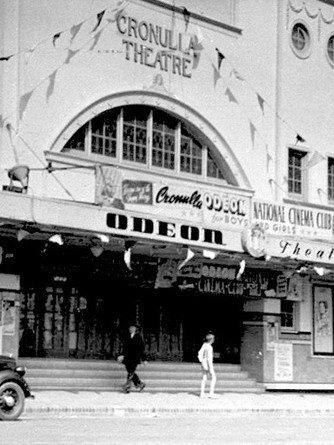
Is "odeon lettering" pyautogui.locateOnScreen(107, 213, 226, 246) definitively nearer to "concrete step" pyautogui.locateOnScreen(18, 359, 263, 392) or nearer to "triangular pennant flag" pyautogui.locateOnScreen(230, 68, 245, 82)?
"concrete step" pyautogui.locateOnScreen(18, 359, 263, 392)

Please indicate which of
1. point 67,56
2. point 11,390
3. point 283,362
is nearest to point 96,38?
point 67,56

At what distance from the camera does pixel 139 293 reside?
29.2 m

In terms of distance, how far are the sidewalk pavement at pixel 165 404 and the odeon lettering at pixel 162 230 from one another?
3.65m

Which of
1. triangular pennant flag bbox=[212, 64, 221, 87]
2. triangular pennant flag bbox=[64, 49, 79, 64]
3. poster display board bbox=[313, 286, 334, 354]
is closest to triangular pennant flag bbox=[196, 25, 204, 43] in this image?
triangular pennant flag bbox=[212, 64, 221, 87]

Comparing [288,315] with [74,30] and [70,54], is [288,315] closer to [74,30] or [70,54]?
[70,54]

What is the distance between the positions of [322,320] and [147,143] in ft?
25.8

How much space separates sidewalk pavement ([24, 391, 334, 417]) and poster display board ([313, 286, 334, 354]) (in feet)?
10.3

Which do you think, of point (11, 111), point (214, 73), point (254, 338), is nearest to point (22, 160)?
point (11, 111)

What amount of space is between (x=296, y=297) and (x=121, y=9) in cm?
954

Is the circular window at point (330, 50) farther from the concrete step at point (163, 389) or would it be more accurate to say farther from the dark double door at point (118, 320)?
the concrete step at point (163, 389)

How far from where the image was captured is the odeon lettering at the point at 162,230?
24375mm

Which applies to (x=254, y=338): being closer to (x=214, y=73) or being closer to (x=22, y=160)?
(x=214, y=73)

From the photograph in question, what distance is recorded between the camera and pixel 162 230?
82.8 feet

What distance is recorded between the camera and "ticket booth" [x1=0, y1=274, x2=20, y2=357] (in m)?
25.1
